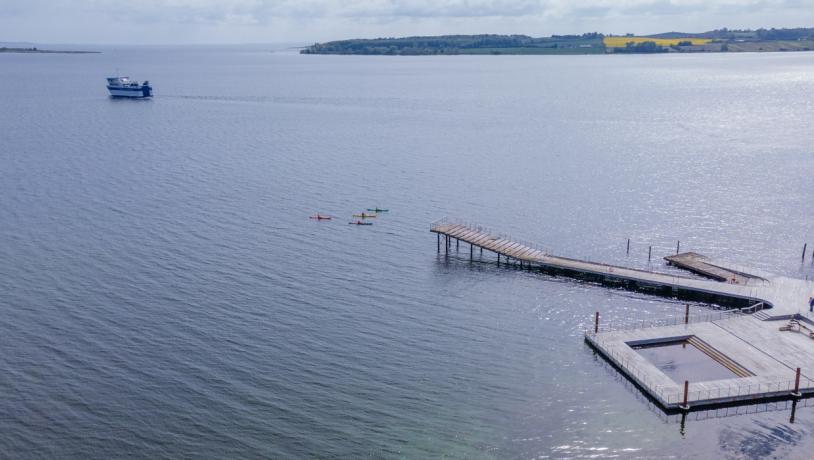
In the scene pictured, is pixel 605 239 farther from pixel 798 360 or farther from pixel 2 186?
pixel 2 186

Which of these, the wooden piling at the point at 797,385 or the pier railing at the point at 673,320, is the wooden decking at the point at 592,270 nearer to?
the pier railing at the point at 673,320

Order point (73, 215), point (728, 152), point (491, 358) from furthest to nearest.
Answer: point (728, 152), point (73, 215), point (491, 358)

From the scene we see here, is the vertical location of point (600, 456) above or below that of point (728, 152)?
below

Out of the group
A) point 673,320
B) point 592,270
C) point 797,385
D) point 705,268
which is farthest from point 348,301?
point 797,385

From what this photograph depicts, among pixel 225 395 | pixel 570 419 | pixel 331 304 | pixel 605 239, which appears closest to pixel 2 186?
pixel 331 304

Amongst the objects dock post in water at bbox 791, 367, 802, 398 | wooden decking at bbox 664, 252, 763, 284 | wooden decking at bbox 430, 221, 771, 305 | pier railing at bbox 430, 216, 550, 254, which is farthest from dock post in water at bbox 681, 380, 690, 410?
pier railing at bbox 430, 216, 550, 254

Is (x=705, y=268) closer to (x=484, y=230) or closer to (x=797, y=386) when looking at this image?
(x=484, y=230)
